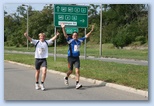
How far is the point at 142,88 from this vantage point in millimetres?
8477

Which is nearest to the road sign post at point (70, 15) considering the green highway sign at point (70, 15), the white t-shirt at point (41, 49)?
the green highway sign at point (70, 15)

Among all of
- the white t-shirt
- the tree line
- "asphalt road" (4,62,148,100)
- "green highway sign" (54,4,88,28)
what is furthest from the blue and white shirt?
the tree line

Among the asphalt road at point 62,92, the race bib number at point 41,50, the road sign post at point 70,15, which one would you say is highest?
the road sign post at point 70,15

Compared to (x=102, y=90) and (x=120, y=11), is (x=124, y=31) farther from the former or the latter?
(x=102, y=90)

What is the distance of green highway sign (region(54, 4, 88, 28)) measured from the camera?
684 inches

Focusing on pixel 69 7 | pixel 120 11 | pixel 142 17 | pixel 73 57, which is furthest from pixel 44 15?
pixel 73 57

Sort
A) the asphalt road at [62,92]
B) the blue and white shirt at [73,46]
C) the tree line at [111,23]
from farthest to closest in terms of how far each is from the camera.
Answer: the tree line at [111,23]
the blue and white shirt at [73,46]
the asphalt road at [62,92]

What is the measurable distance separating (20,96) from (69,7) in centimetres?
1007

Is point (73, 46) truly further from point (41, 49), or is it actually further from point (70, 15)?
point (70, 15)

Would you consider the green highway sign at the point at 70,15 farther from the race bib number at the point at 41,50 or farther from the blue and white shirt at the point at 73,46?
the race bib number at the point at 41,50

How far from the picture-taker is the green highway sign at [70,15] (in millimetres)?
17375

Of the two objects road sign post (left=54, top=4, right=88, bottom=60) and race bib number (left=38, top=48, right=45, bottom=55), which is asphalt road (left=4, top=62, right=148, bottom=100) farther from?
road sign post (left=54, top=4, right=88, bottom=60)

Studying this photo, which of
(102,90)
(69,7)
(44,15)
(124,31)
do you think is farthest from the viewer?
(124,31)

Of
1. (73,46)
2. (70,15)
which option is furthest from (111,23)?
(73,46)
